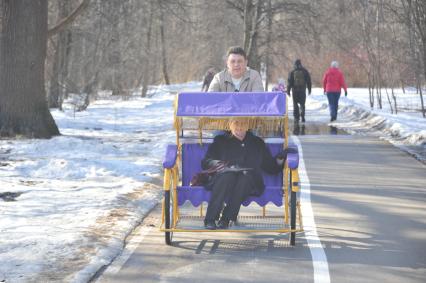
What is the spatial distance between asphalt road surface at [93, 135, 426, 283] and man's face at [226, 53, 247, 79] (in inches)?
74.4

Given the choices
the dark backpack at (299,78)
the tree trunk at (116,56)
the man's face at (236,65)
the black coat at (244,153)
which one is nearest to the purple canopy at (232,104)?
the black coat at (244,153)

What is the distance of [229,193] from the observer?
24.4ft

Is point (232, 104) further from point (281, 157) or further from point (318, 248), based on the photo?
point (318, 248)

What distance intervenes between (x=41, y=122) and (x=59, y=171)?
4.88 m

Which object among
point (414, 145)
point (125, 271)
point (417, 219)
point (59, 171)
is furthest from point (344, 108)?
point (125, 271)

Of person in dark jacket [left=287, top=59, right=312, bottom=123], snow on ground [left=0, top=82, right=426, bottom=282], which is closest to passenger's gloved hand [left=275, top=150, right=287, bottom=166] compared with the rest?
snow on ground [left=0, top=82, right=426, bottom=282]

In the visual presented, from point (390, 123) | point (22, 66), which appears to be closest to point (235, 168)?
point (22, 66)

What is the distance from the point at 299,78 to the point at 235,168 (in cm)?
1503

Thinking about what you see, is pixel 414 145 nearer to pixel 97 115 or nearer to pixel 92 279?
pixel 92 279

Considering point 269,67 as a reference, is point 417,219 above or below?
below

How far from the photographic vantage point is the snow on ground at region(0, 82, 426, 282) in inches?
259

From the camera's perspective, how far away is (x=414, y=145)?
16.1 meters

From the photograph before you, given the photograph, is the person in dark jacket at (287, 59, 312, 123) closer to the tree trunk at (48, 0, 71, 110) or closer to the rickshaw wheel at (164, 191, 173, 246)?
the tree trunk at (48, 0, 71, 110)

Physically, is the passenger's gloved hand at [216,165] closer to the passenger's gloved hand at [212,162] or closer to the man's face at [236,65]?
the passenger's gloved hand at [212,162]
